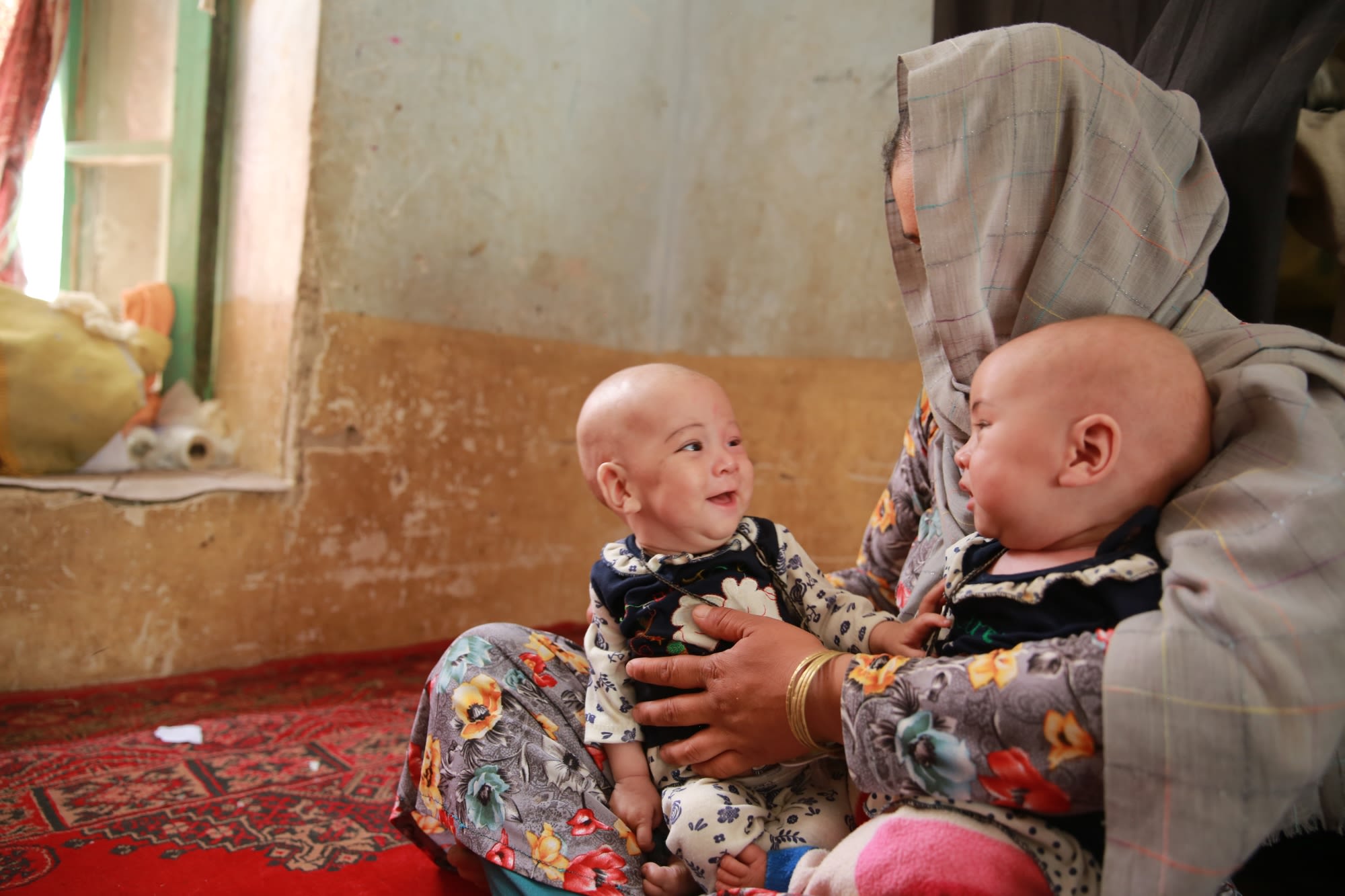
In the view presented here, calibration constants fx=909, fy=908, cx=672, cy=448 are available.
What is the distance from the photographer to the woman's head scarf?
83cm

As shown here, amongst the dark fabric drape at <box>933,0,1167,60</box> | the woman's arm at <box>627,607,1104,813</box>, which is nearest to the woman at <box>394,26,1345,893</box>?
the woman's arm at <box>627,607,1104,813</box>

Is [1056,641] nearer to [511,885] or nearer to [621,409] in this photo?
[621,409]

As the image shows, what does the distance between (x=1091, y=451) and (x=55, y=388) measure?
8.49 feet

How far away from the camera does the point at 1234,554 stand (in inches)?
35.1

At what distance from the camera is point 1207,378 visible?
3.54 ft

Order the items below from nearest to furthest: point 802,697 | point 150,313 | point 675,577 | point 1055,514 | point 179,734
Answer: point 1055,514 → point 802,697 → point 675,577 → point 179,734 → point 150,313

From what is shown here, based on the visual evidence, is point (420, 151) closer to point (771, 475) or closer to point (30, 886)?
point (771, 475)

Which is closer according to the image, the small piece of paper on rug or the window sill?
the small piece of paper on rug

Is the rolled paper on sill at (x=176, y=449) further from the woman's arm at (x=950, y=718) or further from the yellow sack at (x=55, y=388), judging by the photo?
the woman's arm at (x=950, y=718)

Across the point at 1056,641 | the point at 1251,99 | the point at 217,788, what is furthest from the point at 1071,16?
the point at 217,788

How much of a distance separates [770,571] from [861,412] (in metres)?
1.96

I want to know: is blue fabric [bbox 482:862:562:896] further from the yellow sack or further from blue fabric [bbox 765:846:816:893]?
the yellow sack

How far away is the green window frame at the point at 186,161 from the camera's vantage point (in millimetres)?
2988

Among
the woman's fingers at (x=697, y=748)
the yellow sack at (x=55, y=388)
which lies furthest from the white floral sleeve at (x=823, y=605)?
the yellow sack at (x=55, y=388)
